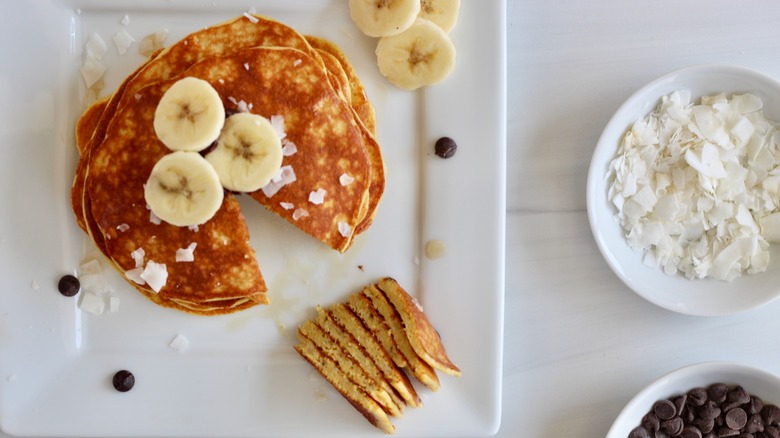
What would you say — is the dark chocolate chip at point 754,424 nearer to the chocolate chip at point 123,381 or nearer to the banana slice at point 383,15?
the banana slice at point 383,15

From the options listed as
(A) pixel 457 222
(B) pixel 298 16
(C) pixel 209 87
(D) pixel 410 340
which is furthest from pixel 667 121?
(C) pixel 209 87

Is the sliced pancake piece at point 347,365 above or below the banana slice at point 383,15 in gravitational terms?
below

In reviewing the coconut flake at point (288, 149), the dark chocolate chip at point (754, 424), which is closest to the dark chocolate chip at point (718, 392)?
the dark chocolate chip at point (754, 424)

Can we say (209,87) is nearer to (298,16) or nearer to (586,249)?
(298,16)

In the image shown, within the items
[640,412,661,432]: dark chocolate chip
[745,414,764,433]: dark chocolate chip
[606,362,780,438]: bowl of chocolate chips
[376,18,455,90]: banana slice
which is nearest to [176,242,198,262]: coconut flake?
[376,18,455,90]: banana slice

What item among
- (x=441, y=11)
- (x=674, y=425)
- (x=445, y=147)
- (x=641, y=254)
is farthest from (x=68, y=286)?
(x=674, y=425)

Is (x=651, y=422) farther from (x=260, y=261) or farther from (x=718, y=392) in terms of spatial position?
(x=260, y=261)
